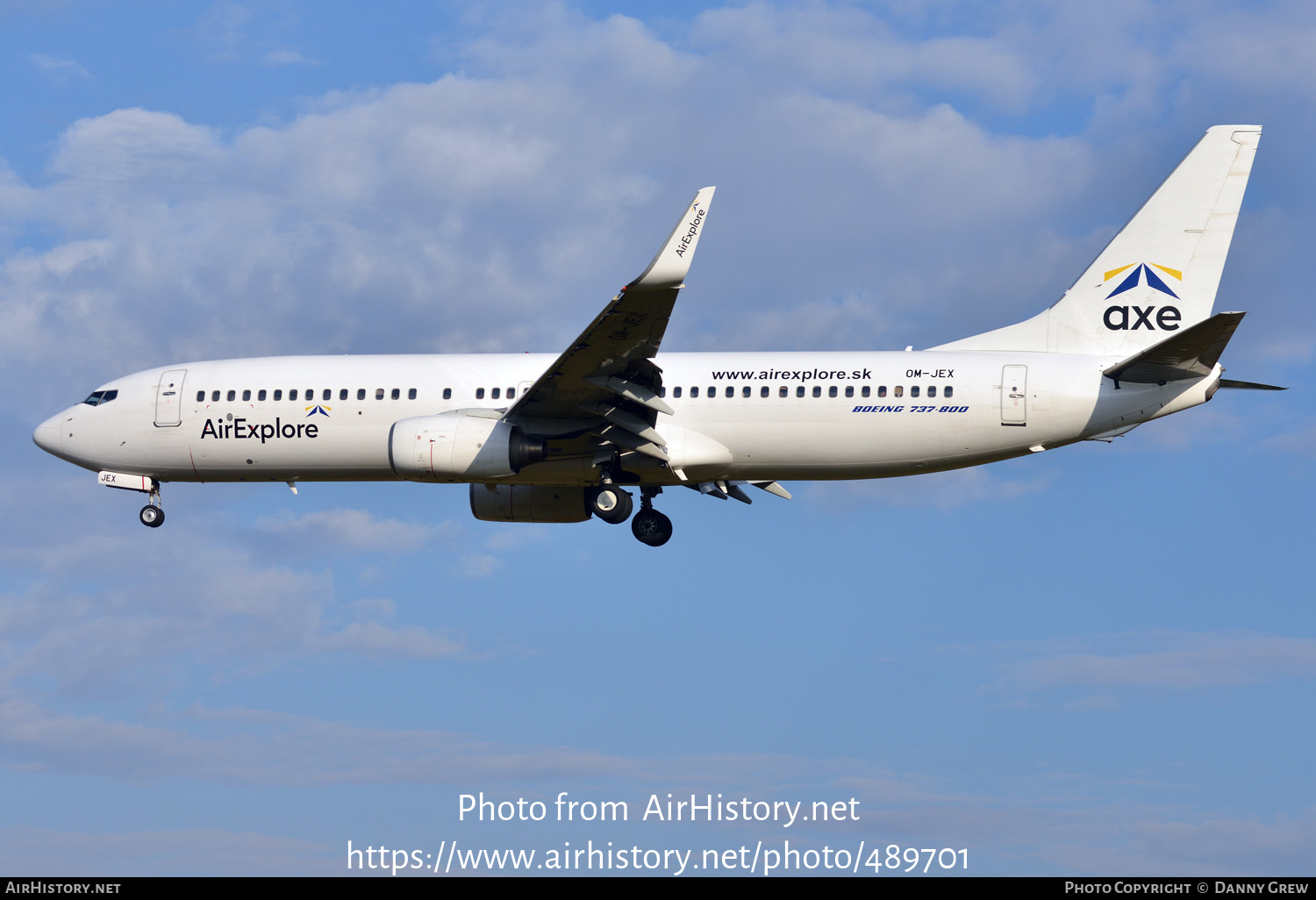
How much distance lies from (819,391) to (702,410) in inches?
100

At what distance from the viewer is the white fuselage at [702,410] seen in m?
31.8

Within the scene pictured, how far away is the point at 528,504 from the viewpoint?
37.3m

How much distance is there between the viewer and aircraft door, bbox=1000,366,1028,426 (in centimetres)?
3167

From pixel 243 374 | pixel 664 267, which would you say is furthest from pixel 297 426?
pixel 664 267

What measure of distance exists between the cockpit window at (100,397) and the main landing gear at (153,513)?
8.05ft

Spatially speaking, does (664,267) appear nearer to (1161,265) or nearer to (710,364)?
(710,364)

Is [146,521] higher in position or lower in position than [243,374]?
lower

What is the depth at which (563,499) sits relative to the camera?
37.2 meters

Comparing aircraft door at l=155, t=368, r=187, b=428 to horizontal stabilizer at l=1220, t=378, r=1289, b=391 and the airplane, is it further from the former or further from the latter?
horizontal stabilizer at l=1220, t=378, r=1289, b=391

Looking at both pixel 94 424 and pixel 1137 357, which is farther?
pixel 94 424

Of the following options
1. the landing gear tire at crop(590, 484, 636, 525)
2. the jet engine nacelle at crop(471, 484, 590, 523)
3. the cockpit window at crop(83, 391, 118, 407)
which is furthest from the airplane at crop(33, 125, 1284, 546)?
the jet engine nacelle at crop(471, 484, 590, 523)

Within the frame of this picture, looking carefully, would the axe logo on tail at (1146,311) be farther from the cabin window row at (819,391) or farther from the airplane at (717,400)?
the cabin window row at (819,391)

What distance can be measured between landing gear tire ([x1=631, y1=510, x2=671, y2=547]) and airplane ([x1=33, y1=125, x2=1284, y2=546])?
2.2 inches

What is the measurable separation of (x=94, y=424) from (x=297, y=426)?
5674 mm
